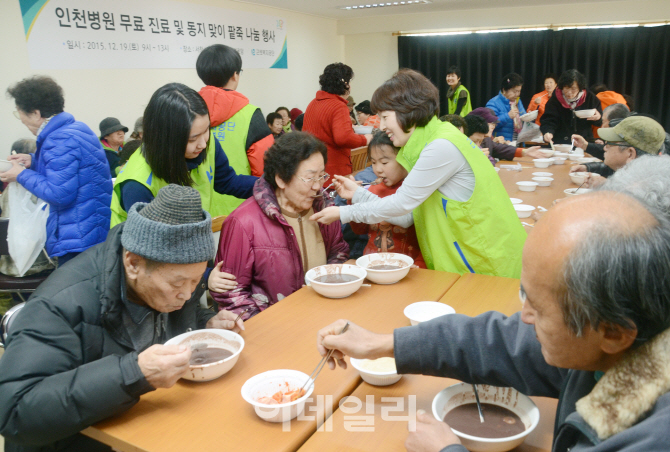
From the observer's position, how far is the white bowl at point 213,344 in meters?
1.33

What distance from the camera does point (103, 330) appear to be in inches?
52.4

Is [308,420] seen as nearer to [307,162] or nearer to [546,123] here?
[307,162]

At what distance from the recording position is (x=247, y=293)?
2.10 m

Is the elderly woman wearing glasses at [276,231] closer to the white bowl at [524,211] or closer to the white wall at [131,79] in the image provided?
the white bowl at [524,211]

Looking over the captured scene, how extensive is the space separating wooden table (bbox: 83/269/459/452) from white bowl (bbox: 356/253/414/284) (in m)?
0.14

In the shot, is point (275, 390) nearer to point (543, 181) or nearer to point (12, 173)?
point (12, 173)

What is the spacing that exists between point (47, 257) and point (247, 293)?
64.6 inches

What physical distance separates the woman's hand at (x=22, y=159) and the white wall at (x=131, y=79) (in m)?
1.98

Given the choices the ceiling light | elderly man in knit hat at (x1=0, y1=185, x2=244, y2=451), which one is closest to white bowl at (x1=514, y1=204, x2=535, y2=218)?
elderly man in knit hat at (x1=0, y1=185, x2=244, y2=451)

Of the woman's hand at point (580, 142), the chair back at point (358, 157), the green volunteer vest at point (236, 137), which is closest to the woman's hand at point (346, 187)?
the green volunteer vest at point (236, 137)

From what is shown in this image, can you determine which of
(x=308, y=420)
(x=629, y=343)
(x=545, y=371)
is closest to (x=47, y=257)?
(x=308, y=420)

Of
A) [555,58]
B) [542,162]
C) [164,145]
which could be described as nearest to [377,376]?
[164,145]

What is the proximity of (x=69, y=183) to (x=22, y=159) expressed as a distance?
52 cm

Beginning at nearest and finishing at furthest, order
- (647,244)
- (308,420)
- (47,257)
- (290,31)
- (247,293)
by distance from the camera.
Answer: (647,244)
(308,420)
(247,293)
(47,257)
(290,31)
